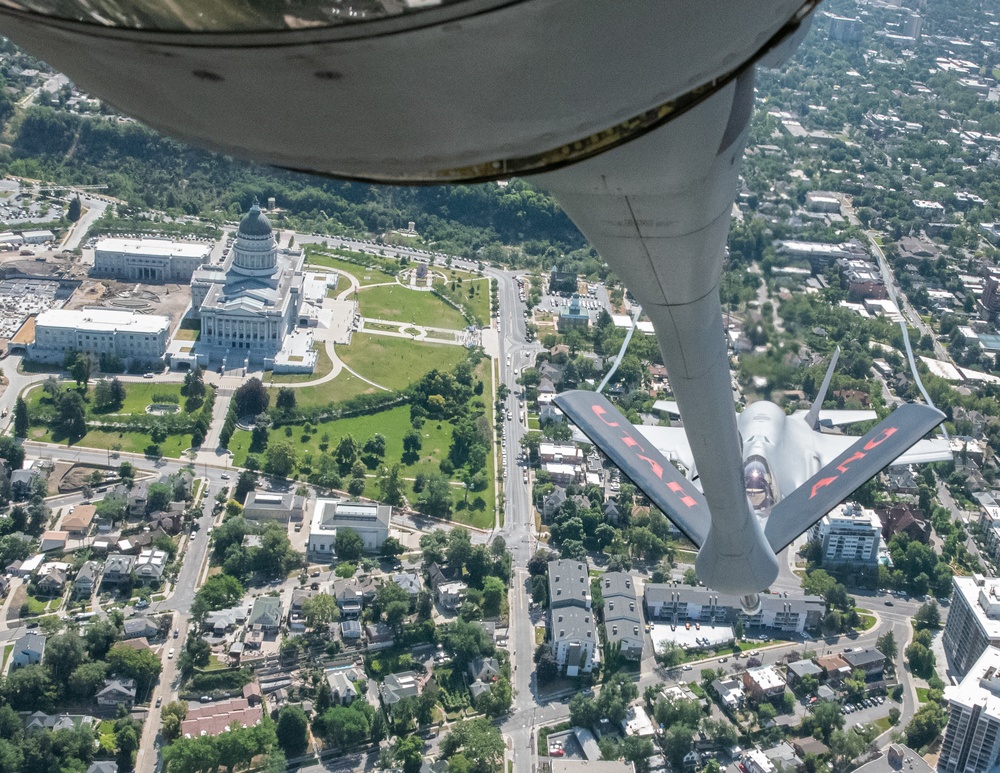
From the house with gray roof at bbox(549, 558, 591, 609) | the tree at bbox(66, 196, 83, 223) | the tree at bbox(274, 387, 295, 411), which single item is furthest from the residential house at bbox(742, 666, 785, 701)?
the tree at bbox(66, 196, 83, 223)

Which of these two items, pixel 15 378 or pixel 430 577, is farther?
pixel 15 378

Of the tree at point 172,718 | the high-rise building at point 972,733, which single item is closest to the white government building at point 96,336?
the tree at point 172,718

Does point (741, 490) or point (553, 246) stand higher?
point (553, 246)

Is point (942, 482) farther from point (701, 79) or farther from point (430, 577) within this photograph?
point (701, 79)

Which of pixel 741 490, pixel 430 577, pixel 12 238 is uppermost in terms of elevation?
pixel 12 238

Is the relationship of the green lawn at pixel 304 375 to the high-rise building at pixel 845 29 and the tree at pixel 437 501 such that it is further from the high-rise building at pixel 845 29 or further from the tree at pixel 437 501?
the high-rise building at pixel 845 29

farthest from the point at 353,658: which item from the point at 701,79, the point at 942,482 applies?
the point at 701,79

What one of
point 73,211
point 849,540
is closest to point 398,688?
point 849,540
